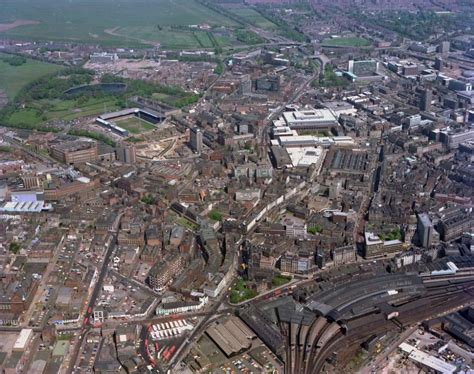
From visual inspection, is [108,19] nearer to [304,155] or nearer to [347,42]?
[347,42]

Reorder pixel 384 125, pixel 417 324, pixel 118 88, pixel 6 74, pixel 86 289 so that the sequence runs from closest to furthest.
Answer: pixel 417 324 < pixel 86 289 < pixel 384 125 < pixel 118 88 < pixel 6 74

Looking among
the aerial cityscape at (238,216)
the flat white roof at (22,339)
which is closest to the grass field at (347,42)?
the aerial cityscape at (238,216)

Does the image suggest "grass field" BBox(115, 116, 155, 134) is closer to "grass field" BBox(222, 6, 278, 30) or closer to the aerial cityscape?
the aerial cityscape

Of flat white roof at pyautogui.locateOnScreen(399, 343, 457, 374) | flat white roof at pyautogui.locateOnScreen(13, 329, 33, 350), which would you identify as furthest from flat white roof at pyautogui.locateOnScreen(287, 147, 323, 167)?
flat white roof at pyautogui.locateOnScreen(13, 329, 33, 350)

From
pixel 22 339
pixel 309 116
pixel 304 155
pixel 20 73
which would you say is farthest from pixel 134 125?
pixel 22 339

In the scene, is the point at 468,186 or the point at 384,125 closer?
the point at 468,186

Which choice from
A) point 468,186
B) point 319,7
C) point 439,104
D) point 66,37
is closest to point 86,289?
point 468,186

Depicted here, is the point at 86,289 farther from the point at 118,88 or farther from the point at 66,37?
the point at 66,37
